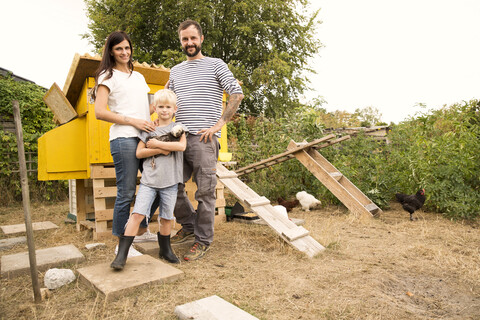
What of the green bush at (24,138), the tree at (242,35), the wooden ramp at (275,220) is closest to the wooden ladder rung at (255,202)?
the wooden ramp at (275,220)

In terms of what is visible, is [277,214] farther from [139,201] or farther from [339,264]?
[139,201]

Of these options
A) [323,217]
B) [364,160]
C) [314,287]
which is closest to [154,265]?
[314,287]

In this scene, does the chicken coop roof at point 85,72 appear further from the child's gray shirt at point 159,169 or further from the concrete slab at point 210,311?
the concrete slab at point 210,311

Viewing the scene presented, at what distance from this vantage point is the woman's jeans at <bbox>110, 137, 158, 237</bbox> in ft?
8.37

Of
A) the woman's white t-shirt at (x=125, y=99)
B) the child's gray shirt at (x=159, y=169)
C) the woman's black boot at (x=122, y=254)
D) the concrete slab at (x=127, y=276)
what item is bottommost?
the concrete slab at (x=127, y=276)

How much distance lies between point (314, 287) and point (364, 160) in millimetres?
3802

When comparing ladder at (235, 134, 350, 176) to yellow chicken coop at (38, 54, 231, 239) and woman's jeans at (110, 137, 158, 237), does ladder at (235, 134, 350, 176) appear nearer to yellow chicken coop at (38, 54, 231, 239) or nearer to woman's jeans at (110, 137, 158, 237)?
yellow chicken coop at (38, 54, 231, 239)

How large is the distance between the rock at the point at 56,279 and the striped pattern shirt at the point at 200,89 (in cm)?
144

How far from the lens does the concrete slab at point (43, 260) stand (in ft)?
8.49

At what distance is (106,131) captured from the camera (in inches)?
153

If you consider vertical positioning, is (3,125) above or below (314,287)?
above

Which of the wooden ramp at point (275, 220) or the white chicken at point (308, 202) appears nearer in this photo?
the wooden ramp at point (275, 220)

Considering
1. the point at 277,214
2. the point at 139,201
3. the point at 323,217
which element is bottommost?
the point at 323,217

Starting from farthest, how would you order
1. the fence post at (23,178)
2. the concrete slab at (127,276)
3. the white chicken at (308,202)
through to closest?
1. the white chicken at (308,202)
2. the concrete slab at (127,276)
3. the fence post at (23,178)
